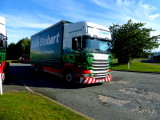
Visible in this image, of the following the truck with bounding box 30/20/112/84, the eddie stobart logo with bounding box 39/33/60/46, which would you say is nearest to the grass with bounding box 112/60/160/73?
the truck with bounding box 30/20/112/84

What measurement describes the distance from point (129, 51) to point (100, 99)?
23.2 meters

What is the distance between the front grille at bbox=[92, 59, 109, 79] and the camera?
7953 mm

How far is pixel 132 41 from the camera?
27.0 m

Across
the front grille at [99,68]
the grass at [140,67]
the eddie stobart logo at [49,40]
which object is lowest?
the grass at [140,67]

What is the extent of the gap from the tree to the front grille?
62.2 feet

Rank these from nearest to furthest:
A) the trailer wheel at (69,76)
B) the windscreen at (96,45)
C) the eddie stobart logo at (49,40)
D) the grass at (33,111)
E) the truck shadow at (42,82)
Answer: the grass at (33,111) → the windscreen at (96,45) → the truck shadow at (42,82) → the trailer wheel at (69,76) → the eddie stobart logo at (49,40)

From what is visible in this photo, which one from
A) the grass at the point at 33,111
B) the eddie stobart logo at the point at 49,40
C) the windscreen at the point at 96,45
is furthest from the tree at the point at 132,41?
the grass at the point at 33,111

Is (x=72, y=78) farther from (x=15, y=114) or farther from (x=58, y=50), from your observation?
(x=15, y=114)

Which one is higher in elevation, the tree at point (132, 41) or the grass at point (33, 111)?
the tree at point (132, 41)

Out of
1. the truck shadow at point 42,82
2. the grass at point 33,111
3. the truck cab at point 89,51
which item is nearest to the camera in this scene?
the grass at point 33,111

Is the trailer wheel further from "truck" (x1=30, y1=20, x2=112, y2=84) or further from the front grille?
the front grille

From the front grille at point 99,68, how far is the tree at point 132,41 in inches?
747

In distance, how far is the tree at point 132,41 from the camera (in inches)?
1066

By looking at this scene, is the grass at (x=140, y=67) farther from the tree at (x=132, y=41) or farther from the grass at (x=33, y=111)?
the grass at (x=33, y=111)
